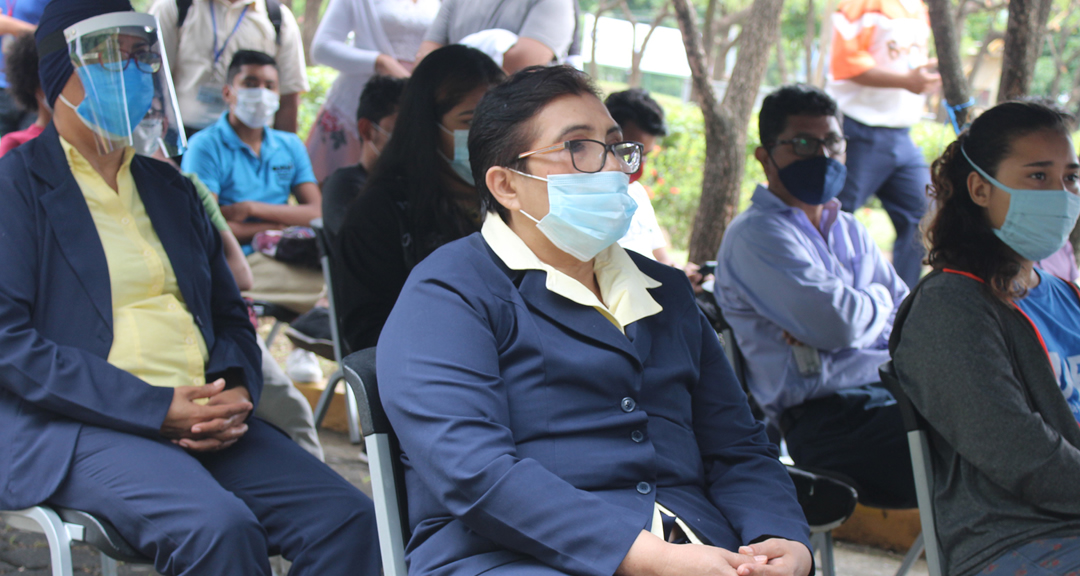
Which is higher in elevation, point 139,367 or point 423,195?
point 423,195

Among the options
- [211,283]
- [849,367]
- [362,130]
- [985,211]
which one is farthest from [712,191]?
[211,283]

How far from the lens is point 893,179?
16.4 feet

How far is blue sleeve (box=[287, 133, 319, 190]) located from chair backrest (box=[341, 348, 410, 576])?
131 inches

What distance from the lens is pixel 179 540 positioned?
1972 millimetres

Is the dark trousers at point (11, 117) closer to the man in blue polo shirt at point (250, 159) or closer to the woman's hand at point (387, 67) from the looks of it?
the man in blue polo shirt at point (250, 159)

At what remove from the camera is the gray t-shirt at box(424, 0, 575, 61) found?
13.4ft

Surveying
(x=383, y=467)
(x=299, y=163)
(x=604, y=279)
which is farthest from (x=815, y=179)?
(x=299, y=163)

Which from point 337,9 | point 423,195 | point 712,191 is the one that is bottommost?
point 712,191

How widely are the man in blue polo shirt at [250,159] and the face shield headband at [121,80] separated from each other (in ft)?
6.27

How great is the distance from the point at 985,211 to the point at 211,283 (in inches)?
85.3

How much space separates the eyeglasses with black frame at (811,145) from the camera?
3328 mm

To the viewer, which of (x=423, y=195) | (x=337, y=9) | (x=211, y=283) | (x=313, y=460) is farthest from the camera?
(x=337, y=9)

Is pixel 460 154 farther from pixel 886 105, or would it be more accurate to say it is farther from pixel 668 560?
pixel 886 105

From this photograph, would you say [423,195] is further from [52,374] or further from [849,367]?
[849,367]
